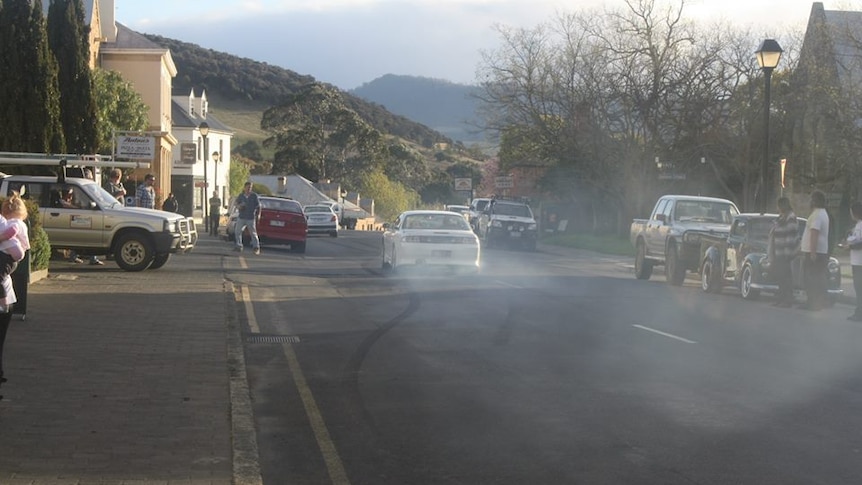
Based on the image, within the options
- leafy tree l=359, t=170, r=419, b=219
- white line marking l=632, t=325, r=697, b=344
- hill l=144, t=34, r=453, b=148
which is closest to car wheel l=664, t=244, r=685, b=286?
white line marking l=632, t=325, r=697, b=344

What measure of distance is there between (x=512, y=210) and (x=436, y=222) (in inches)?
772

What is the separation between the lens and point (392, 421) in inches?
354

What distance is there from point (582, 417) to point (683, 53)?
4251 centimetres

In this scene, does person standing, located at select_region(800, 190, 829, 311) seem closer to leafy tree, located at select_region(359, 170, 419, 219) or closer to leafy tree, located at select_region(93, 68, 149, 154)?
leafy tree, located at select_region(93, 68, 149, 154)

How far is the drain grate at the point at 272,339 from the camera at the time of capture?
13922 millimetres

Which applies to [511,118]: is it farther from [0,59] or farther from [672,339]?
[672,339]

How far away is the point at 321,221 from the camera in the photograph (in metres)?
52.9

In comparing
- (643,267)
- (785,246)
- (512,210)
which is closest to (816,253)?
(785,246)

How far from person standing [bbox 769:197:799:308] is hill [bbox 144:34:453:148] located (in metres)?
119

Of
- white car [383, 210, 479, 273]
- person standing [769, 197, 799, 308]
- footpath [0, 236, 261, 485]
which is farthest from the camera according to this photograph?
white car [383, 210, 479, 273]

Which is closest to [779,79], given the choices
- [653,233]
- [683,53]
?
[683,53]

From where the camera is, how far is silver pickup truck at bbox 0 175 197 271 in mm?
23297

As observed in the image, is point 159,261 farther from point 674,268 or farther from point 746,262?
point 746,262

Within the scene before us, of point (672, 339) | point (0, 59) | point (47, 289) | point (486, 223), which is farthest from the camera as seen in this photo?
point (486, 223)
